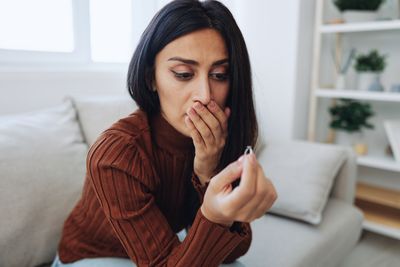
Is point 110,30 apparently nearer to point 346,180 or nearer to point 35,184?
point 35,184

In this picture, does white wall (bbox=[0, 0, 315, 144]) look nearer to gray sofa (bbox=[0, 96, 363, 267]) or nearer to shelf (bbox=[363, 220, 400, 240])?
gray sofa (bbox=[0, 96, 363, 267])

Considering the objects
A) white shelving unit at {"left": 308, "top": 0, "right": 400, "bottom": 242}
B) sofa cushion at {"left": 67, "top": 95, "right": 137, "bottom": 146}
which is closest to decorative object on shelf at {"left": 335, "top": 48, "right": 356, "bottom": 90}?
white shelving unit at {"left": 308, "top": 0, "right": 400, "bottom": 242}

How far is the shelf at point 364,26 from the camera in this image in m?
1.63

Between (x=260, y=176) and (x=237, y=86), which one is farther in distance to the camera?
(x=237, y=86)

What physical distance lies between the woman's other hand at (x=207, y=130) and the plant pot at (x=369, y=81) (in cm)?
138

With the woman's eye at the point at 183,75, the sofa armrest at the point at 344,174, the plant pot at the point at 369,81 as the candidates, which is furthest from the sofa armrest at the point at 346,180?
the woman's eye at the point at 183,75

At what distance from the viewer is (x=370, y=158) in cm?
181

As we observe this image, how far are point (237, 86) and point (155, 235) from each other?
35 cm

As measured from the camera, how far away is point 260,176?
50 cm

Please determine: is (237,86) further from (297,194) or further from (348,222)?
(348,222)

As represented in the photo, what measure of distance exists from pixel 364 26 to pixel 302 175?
875 millimetres

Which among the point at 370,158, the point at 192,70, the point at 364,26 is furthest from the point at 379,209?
the point at 192,70

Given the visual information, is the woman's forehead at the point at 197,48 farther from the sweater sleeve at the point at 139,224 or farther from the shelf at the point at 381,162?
the shelf at the point at 381,162

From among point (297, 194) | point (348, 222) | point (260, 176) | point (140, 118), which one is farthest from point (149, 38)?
point (348, 222)
